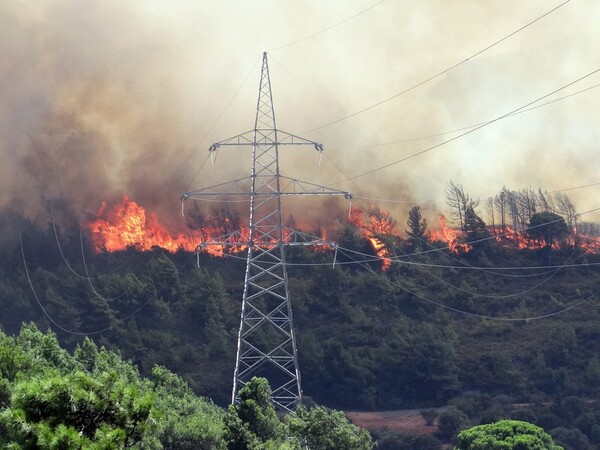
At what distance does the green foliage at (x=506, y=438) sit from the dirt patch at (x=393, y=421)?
41.2ft

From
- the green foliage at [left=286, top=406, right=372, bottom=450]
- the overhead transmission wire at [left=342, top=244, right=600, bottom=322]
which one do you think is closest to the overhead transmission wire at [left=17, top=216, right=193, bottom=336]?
the overhead transmission wire at [left=342, top=244, right=600, bottom=322]

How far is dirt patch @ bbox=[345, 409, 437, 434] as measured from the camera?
11212 cm

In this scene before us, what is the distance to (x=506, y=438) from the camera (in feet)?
314

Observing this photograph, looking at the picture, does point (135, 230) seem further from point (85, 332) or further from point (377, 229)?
point (377, 229)

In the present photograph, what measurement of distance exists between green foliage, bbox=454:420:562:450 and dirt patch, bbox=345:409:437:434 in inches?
495

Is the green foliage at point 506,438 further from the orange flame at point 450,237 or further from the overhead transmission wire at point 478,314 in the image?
the orange flame at point 450,237

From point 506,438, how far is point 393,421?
20552 millimetres

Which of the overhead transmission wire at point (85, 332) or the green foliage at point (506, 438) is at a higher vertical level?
the overhead transmission wire at point (85, 332)

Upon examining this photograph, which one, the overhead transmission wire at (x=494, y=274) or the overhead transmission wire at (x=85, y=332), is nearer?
the overhead transmission wire at (x=85, y=332)

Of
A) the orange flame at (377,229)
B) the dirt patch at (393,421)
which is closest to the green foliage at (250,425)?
the dirt patch at (393,421)

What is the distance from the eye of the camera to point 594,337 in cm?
12775

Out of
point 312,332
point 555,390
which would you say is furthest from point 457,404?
point 312,332

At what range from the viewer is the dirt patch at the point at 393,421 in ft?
368

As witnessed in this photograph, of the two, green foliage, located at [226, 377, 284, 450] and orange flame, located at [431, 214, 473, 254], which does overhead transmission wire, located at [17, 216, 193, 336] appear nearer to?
orange flame, located at [431, 214, 473, 254]
